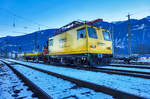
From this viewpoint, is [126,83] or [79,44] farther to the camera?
[79,44]

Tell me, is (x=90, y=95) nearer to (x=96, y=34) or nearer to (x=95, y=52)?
(x=95, y=52)

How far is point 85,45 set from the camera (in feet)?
25.9

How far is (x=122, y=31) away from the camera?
609 feet

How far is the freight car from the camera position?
7988 mm

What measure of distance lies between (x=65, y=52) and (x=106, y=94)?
731 centimetres

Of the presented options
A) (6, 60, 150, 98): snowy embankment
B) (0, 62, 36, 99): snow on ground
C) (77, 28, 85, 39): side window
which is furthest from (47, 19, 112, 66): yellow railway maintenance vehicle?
(0, 62, 36, 99): snow on ground

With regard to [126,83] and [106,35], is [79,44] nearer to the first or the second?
[106,35]

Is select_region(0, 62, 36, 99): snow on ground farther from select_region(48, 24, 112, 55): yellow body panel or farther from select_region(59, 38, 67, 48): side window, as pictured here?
select_region(59, 38, 67, 48): side window

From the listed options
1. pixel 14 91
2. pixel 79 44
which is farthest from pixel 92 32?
pixel 14 91

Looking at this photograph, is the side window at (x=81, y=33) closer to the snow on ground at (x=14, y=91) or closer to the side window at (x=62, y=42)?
the side window at (x=62, y=42)

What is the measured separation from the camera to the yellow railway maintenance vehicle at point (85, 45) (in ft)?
26.2

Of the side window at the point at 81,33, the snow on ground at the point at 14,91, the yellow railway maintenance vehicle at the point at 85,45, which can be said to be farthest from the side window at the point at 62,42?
the snow on ground at the point at 14,91

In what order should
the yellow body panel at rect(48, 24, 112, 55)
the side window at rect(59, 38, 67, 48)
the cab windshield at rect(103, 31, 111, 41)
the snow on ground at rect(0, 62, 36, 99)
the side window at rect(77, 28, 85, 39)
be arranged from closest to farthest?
the snow on ground at rect(0, 62, 36, 99)
the yellow body panel at rect(48, 24, 112, 55)
the side window at rect(77, 28, 85, 39)
the cab windshield at rect(103, 31, 111, 41)
the side window at rect(59, 38, 67, 48)

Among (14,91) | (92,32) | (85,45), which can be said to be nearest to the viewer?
(14,91)
